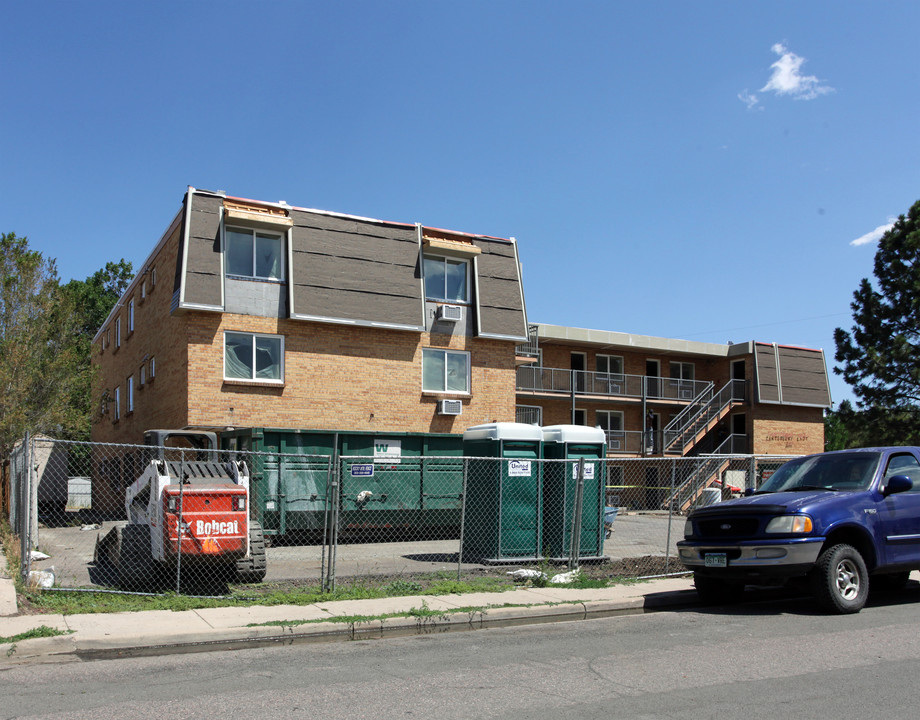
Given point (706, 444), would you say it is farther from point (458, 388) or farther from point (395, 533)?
point (395, 533)

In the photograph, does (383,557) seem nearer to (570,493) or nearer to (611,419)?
(570,493)

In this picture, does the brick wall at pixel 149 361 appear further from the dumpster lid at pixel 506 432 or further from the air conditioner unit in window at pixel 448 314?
the dumpster lid at pixel 506 432

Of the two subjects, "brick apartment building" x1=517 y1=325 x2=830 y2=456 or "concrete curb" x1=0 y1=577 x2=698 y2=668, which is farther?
"brick apartment building" x1=517 y1=325 x2=830 y2=456

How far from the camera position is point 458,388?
80.0 feet

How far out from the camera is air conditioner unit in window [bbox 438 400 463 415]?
23.6 m

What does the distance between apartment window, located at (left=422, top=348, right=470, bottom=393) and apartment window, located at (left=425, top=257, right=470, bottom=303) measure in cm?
166

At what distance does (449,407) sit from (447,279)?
153 inches

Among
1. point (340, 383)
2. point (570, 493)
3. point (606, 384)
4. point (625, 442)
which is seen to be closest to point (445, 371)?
point (340, 383)

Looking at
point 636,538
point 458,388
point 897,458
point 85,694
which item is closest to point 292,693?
point 85,694

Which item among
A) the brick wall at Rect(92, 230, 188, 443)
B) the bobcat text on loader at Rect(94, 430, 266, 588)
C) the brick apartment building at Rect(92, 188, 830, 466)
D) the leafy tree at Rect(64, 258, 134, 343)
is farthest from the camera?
the leafy tree at Rect(64, 258, 134, 343)

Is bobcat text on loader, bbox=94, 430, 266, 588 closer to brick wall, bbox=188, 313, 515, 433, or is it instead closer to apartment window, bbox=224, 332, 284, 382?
brick wall, bbox=188, 313, 515, 433

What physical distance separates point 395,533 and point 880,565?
11535 mm

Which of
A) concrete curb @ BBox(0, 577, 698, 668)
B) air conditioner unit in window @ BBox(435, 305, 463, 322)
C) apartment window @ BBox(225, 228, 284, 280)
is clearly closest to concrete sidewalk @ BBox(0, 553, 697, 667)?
concrete curb @ BBox(0, 577, 698, 668)

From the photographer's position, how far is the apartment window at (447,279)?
24281 mm
